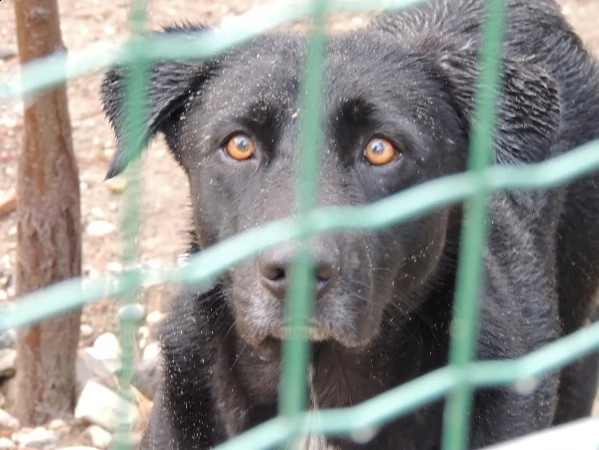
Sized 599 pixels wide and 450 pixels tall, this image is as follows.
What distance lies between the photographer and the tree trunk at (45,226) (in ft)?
11.7

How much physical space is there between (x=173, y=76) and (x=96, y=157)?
8.27 ft

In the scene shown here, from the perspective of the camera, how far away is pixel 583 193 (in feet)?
13.8

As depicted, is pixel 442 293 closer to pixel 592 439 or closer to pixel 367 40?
pixel 367 40

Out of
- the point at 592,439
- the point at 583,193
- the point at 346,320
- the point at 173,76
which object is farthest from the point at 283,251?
the point at 583,193

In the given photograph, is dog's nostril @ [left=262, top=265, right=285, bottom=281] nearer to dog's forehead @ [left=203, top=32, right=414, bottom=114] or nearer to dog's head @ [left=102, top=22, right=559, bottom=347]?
dog's head @ [left=102, top=22, right=559, bottom=347]

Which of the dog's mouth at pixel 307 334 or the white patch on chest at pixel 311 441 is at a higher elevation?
the dog's mouth at pixel 307 334

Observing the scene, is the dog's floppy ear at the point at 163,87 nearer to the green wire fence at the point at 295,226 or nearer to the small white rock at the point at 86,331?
the green wire fence at the point at 295,226

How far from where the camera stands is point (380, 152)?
111 inches

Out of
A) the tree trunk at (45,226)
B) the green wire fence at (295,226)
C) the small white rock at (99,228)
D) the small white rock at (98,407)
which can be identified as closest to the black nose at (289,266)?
the green wire fence at (295,226)

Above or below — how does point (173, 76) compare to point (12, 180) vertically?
above

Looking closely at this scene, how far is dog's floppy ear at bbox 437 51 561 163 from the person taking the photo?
122 inches

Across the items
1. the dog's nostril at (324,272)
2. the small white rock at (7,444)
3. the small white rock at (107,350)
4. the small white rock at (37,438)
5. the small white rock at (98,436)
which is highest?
the dog's nostril at (324,272)

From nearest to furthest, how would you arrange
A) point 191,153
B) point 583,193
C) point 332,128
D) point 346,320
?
point 346,320
point 332,128
point 191,153
point 583,193

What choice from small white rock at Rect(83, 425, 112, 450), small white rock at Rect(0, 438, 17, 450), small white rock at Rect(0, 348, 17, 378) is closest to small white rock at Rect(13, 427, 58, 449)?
small white rock at Rect(0, 438, 17, 450)
